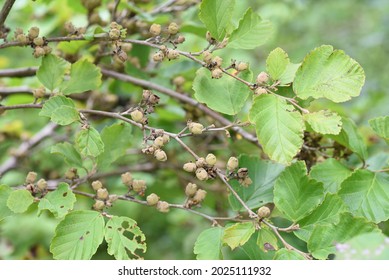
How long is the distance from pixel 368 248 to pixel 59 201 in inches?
18.9

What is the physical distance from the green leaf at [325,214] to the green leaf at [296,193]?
0.5 inches

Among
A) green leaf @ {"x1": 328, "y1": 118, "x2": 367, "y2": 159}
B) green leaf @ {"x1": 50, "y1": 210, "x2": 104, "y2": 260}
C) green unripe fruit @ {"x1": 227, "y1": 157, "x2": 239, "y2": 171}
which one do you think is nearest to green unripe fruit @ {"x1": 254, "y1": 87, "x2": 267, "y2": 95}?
green unripe fruit @ {"x1": 227, "y1": 157, "x2": 239, "y2": 171}

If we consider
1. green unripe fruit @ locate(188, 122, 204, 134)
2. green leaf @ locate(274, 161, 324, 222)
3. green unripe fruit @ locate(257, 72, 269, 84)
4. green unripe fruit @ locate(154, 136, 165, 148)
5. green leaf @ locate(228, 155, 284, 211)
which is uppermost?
green unripe fruit @ locate(257, 72, 269, 84)

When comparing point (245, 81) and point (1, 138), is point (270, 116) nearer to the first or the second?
point (245, 81)

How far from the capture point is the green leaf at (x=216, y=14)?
94 cm

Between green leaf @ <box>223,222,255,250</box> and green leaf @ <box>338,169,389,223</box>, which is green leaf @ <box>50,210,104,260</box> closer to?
green leaf @ <box>223,222,255,250</box>

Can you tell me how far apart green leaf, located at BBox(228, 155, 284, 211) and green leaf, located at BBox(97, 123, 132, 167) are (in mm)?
220

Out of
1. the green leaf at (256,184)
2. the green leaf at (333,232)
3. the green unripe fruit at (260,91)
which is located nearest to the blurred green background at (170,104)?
the green leaf at (256,184)

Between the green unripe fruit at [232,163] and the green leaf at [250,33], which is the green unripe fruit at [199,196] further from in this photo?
the green leaf at [250,33]

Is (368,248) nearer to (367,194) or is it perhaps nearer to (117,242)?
(367,194)

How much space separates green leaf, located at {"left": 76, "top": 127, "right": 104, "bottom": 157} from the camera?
913 millimetres

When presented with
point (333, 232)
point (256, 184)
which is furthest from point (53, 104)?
point (333, 232)
